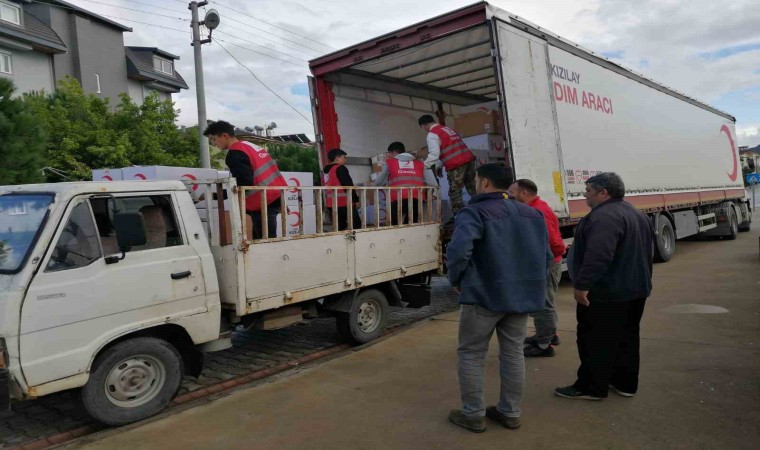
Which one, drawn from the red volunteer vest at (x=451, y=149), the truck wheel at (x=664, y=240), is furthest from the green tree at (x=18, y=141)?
the truck wheel at (x=664, y=240)

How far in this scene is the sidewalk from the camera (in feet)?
10.9

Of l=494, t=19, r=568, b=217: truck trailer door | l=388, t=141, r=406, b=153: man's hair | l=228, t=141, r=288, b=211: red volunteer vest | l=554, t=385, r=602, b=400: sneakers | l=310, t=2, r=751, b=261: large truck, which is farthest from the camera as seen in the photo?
l=388, t=141, r=406, b=153: man's hair

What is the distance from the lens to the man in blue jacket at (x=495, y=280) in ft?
10.5

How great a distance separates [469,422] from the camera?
134 inches

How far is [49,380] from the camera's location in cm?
334

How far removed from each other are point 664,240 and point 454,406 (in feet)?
30.1

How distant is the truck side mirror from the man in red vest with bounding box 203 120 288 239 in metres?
1.16

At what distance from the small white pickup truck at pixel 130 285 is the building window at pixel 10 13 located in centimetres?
2001

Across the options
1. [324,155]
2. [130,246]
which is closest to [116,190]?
[130,246]

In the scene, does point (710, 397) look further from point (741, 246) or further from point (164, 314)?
point (741, 246)

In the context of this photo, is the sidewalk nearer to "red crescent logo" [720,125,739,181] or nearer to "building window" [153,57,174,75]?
"red crescent logo" [720,125,739,181]

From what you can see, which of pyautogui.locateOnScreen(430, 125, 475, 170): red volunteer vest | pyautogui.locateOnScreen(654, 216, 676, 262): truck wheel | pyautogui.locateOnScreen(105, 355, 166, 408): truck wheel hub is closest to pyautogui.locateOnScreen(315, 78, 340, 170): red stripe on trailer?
pyautogui.locateOnScreen(430, 125, 475, 170): red volunteer vest

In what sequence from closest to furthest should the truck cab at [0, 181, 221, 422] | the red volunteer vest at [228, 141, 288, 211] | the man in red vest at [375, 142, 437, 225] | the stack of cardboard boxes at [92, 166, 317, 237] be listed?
the truck cab at [0, 181, 221, 422], the stack of cardboard boxes at [92, 166, 317, 237], the red volunteer vest at [228, 141, 288, 211], the man in red vest at [375, 142, 437, 225]

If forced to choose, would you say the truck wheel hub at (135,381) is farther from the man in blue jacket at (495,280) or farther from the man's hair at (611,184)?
the man's hair at (611,184)
